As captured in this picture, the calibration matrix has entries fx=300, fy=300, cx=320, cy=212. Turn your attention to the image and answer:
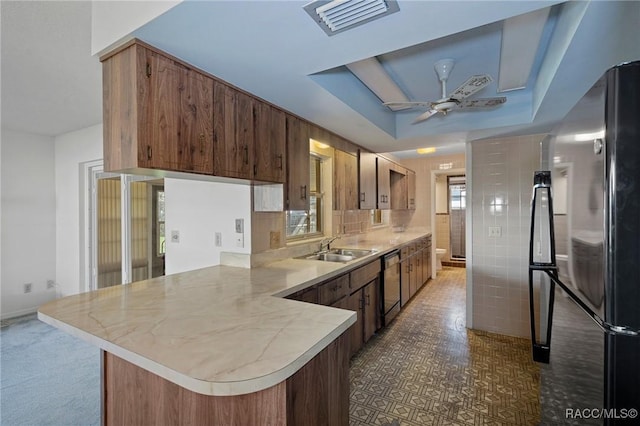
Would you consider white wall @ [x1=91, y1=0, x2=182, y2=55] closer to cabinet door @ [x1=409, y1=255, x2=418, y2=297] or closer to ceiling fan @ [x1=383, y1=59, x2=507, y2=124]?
ceiling fan @ [x1=383, y1=59, x2=507, y2=124]

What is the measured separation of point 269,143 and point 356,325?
1781 mm

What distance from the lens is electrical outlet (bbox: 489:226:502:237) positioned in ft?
11.2

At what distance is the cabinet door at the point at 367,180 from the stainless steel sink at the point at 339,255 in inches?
29.0

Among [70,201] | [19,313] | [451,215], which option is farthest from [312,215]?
[451,215]

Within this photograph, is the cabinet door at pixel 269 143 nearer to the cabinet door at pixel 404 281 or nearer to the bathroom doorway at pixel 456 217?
the cabinet door at pixel 404 281

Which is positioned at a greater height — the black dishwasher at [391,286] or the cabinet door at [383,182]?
the cabinet door at [383,182]

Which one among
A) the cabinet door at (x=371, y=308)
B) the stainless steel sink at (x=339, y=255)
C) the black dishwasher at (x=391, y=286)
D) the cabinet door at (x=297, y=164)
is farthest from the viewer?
the black dishwasher at (x=391, y=286)

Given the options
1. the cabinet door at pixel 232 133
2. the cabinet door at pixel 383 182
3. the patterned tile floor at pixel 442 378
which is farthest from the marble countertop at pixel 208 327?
the cabinet door at pixel 383 182

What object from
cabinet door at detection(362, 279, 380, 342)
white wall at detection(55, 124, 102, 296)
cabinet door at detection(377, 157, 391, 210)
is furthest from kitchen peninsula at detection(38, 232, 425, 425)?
white wall at detection(55, 124, 102, 296)

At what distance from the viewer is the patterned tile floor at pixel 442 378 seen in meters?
2.02

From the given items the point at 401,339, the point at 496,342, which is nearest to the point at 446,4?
the point at 401,339

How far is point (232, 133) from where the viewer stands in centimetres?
197

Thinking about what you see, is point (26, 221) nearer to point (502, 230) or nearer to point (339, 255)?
point (339, 255)

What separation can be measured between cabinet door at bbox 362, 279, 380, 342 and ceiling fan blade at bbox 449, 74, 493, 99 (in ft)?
6.05
